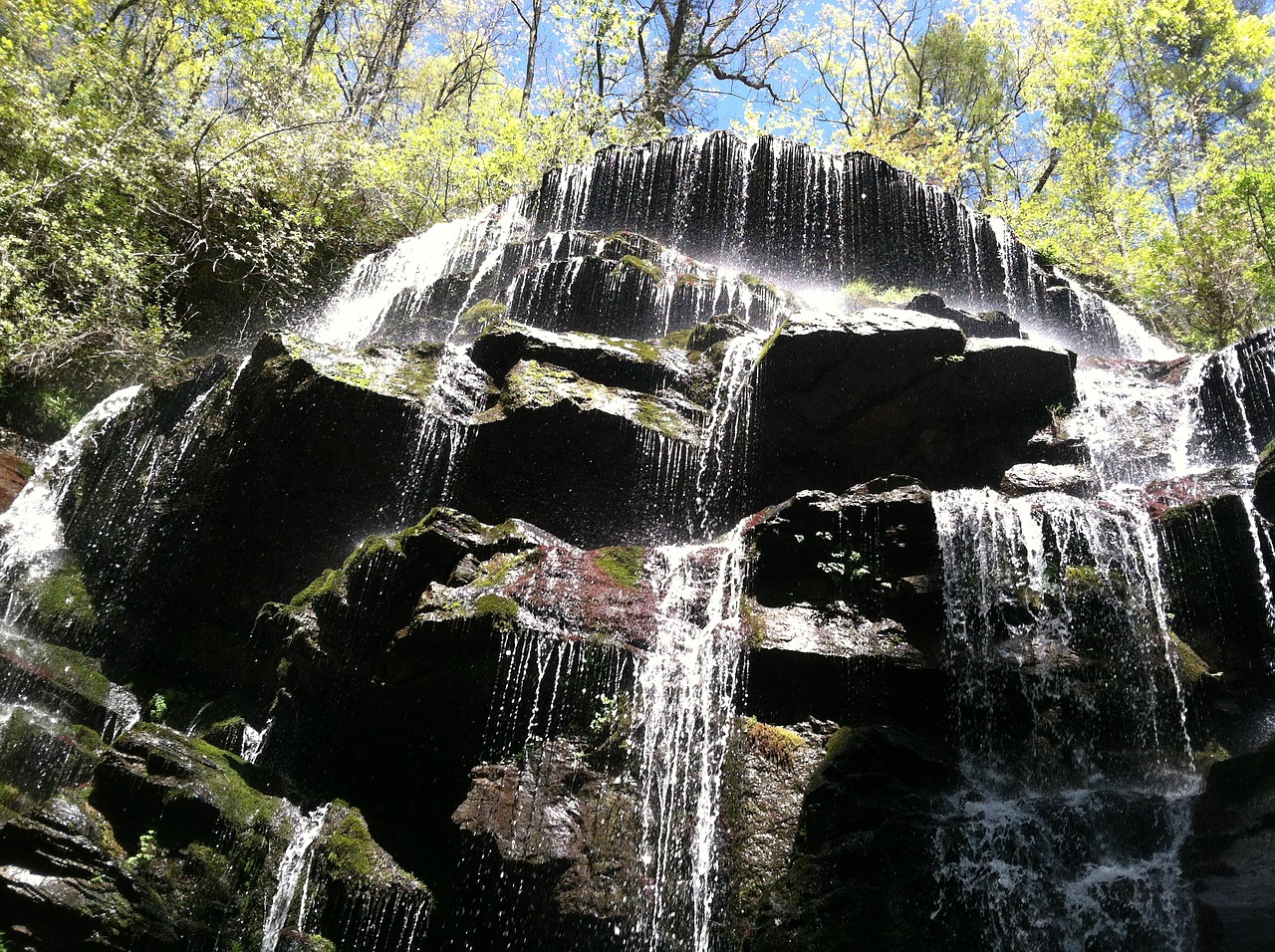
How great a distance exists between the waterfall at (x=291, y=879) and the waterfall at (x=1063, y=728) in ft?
16.1

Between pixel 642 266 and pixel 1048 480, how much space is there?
6.94m

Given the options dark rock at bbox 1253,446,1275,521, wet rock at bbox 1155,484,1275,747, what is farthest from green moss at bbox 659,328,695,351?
dark rock at bbox 1253,446,1275,521

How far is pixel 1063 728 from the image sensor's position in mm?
6215

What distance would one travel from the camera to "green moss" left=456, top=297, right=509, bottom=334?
40.1 ft

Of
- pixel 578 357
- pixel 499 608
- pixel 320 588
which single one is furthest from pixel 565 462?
pixel 320 588

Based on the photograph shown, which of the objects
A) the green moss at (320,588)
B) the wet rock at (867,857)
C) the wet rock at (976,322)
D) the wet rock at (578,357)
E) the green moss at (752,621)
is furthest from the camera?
the wet rock at (976,322)

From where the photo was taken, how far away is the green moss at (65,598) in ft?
32.1

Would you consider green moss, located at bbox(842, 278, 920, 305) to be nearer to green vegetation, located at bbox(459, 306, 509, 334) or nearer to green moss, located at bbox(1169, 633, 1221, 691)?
green vegetation, located at bbox(459, 306, 509, 334)

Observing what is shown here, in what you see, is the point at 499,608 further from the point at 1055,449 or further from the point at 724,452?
the point at 1055,449

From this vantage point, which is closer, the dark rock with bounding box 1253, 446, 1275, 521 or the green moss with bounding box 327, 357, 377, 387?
the dark rock with bounding box 1253, 446, 1275, 521

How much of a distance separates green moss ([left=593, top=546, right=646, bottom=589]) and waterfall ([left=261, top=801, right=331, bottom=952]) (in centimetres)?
325

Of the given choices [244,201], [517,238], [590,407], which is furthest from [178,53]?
[590,407]

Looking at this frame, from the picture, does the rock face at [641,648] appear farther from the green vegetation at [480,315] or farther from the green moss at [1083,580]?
the green vegetation at [480,315]

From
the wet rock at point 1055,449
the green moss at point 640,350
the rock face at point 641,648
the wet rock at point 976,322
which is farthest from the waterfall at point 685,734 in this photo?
the wet rock at point 976,322
